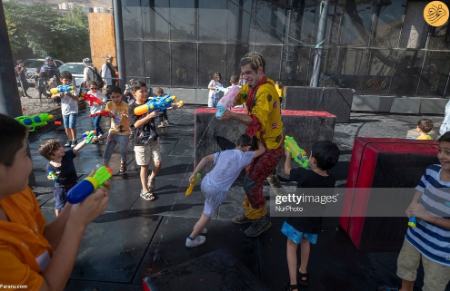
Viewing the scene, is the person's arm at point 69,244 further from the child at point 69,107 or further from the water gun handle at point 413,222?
the child at point 69,107

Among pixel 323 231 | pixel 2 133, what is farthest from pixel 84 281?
pixel 323 231

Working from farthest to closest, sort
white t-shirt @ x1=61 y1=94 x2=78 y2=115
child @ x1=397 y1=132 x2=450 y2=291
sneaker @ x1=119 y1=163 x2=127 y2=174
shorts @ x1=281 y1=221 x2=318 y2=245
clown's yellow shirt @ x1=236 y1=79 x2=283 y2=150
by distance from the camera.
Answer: white t-shirt @ x1=61 y1=94 x2=78 y2=115
sneaker @ x1=119 y1=163 x2=127 y2=174
clown's yellow shirt @ x1=236 y1=79 x2=283 y2=150
shorts @ x1=281 y1=221 x2=318 y2=245
child @ x1=397 y1=132 x2=450 y2=291

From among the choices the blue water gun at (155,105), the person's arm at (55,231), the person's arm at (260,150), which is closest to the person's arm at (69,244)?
the person's arm at (55,231)

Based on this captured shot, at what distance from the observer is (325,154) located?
2.51 meters

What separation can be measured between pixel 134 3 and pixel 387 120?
11.0 meters

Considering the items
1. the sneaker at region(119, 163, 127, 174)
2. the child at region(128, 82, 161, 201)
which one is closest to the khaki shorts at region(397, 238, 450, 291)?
the child at region(128, 82, 161, 201)

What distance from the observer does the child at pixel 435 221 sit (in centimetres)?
Result: 223

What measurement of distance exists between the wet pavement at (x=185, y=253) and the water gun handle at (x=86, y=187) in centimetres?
104

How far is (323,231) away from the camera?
153 inches

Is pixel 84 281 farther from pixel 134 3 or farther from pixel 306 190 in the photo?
pixel 134 3

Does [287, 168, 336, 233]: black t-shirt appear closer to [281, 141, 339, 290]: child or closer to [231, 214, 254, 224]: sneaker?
[281, 141, 339, 290]: child

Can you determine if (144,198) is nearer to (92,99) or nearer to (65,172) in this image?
(65,172)

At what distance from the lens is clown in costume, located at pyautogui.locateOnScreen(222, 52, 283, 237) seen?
318 cm

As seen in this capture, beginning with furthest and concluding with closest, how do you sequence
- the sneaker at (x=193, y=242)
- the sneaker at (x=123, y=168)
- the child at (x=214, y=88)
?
the child at (x=214, y=88) → the sneaker at (x=123, y=168) → the sneaker at (x=193, y=242)
